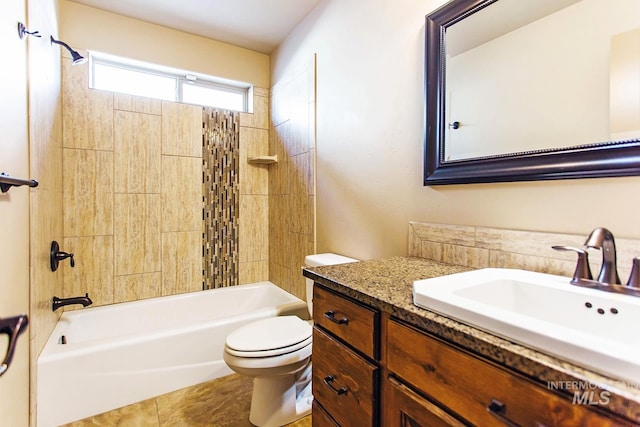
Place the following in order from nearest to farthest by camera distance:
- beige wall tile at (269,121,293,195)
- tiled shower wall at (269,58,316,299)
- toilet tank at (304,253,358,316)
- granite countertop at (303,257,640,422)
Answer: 1. granite countertop at (303,257,640,422)
2. toilet tank at (304,253,358,316)
3. tiled shower wall at (269,58,316,299)
4. beige wall tile at (269,121,293,195)

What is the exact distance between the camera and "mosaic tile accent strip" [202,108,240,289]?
106 inches

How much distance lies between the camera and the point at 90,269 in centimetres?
227

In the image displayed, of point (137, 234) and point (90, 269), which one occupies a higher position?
point (137, 234)

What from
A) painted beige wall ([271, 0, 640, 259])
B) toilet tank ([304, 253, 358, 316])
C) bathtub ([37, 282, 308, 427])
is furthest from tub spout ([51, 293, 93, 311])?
painted beige wall ([271, 0, 640, 259])

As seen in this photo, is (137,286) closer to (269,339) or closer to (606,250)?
(269,339)

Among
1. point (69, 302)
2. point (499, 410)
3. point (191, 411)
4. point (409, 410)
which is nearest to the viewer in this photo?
point (499, 410)

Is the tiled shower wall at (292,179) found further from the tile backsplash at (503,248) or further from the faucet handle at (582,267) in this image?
the faucet handle at (582,267)

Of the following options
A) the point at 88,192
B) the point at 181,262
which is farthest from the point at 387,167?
the point at 88,192

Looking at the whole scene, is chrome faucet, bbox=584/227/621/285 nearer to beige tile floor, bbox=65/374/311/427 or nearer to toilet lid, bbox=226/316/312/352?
toilet lid, bbox=226/316/312/352

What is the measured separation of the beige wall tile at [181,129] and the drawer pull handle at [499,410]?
2645mm

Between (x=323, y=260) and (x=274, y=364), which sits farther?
(x=323, y=260)

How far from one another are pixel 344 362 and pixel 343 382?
0.07 m

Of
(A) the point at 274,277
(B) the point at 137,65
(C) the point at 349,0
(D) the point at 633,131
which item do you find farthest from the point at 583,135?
(B) the point at 137,65

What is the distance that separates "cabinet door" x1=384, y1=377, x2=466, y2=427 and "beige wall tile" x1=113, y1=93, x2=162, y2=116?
2.60m
